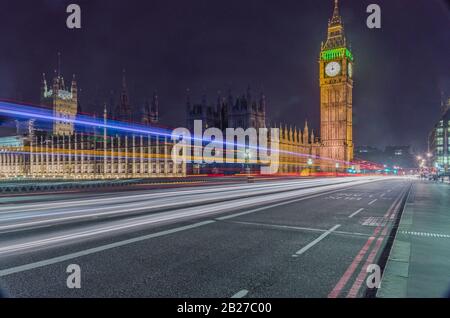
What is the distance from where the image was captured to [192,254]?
765 centimetres

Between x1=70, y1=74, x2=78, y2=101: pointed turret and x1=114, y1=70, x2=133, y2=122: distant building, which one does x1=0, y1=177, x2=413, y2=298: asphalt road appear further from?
x1=70, y1=74, x2=78, y2=101: pointed turret

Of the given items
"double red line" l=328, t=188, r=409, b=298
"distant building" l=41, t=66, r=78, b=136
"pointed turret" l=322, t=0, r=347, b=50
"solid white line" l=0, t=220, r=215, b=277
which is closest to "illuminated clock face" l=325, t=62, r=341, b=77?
"pointed turret" l=322, t=0, r=347, b=50

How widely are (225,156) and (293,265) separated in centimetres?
7011

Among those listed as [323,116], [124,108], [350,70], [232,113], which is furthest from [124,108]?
[350,70]

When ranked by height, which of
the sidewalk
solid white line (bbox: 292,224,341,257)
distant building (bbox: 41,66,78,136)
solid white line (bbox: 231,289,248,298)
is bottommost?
solid white line (bbox: 292,224,341,257)

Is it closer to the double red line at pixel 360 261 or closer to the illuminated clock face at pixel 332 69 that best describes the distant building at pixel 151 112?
the illuminated clock face at pixel 332 69

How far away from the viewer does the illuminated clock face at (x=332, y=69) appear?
124 metres

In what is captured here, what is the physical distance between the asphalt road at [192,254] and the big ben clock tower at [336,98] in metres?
109

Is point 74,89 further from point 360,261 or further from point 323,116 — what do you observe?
point 360,261

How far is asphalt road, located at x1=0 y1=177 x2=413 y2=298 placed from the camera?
552 centimetres

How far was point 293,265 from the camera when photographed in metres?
6.77

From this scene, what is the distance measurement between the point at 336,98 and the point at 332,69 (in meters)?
11.4

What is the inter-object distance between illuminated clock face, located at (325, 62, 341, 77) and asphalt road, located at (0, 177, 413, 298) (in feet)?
394
